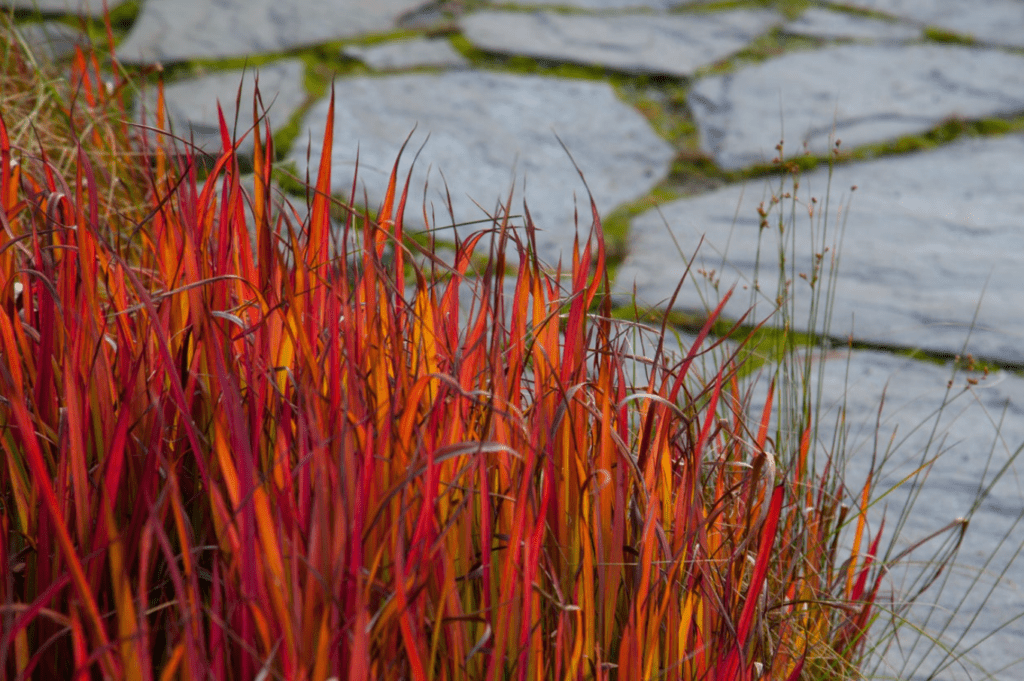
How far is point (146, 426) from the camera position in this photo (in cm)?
69

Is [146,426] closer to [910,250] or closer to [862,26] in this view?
[910,250]

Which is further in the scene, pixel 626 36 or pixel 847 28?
pixel 847 28

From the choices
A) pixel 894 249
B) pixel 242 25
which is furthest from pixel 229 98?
pixel 894 249

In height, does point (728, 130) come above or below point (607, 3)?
below

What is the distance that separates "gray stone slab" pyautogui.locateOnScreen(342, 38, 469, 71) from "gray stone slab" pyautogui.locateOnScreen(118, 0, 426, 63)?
97mm

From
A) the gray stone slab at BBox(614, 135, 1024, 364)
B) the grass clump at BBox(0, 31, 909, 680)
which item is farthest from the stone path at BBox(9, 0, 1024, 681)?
the grass clump at BBox(0, 31, 909, 680)

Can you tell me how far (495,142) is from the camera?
1.87 m

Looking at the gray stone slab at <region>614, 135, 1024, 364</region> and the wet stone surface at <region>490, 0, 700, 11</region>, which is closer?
the gray stone slab at <region>614, 135, 1024, 364</region>

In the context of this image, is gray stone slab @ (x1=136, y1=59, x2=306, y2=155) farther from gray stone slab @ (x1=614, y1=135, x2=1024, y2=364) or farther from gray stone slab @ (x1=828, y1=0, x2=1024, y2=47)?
gray stone slab @ (x1=828, y1=0, x2=1024, y2=47)

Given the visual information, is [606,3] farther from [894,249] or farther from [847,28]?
[894,249]

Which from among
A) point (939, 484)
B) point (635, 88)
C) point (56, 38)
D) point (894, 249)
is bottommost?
point (939, 484)

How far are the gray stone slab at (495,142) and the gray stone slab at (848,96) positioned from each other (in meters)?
0.19

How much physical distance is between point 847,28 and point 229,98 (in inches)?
66.5

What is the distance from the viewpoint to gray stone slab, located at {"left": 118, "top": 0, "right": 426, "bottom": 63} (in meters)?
2.03
